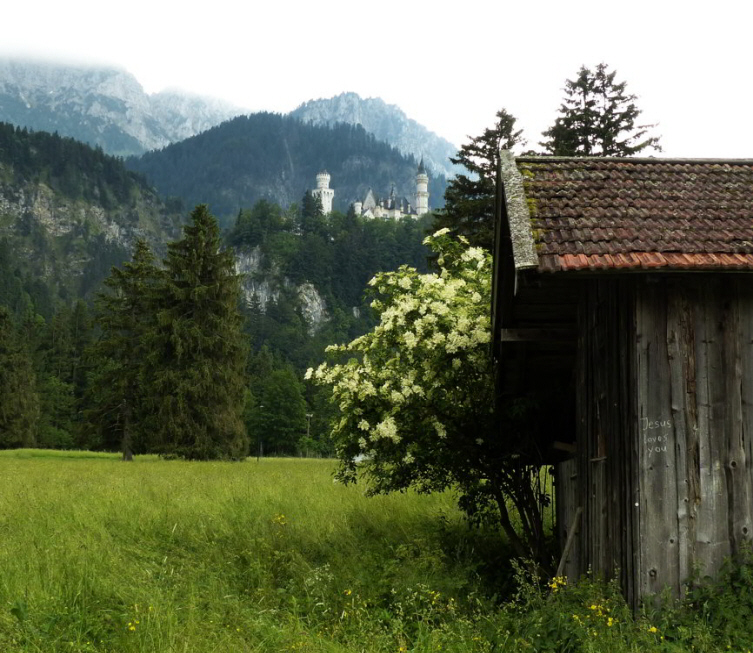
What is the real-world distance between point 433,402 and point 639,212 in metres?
4.41

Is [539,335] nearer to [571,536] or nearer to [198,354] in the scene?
[571,536]

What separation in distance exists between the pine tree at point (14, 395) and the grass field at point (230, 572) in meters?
44.7

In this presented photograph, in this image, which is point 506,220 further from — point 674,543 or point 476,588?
point 476,588

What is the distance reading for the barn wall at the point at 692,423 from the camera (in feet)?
25.2

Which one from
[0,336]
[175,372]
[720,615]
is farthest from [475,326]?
[0,336]

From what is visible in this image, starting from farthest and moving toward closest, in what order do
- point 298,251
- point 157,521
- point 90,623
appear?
1. point 298,251
2. point 157,521
3. point 90,623

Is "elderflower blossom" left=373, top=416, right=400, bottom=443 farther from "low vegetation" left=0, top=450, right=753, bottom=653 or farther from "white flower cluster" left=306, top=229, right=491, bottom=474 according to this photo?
"low vegetation" left=0, top=450, right=753, bottom=653

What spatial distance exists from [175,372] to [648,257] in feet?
118

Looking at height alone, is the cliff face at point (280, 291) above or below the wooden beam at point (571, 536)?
above

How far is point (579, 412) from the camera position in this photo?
9703 mm

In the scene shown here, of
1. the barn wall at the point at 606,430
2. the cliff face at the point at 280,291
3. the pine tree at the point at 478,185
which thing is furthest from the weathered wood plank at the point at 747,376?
the cliff face at the point at 280,291

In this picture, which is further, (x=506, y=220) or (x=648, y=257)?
(x=506, y=220)

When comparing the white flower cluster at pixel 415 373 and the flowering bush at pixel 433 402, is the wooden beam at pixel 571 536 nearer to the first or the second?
the flowering bush at pixel 433 402

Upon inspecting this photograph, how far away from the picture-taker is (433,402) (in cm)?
1181
